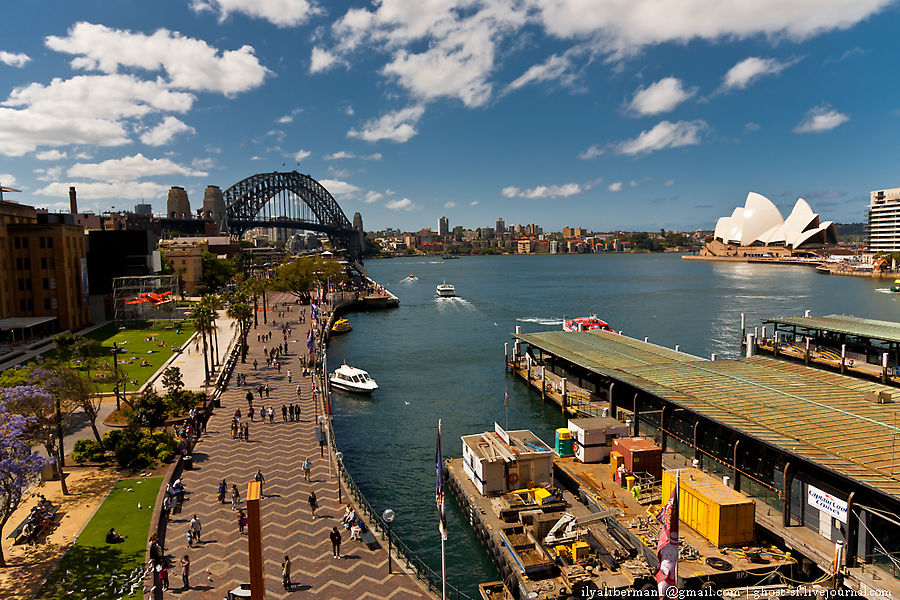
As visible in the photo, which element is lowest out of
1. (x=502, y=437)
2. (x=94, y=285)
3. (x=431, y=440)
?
(x=431, y=440)

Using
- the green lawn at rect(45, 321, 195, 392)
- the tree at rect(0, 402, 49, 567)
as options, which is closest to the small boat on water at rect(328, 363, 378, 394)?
the green lawn at rect(45, 321, 195, 392)

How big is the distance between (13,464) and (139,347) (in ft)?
143

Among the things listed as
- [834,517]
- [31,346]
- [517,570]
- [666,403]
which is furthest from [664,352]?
[31,346]

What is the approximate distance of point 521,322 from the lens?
3543 inches

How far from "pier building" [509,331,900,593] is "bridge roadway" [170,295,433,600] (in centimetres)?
1403

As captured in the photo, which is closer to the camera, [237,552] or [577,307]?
[237,552]

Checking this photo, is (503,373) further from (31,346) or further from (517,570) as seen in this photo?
(31,346)

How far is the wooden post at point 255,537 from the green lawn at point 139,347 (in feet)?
96.7

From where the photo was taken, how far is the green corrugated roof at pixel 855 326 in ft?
134

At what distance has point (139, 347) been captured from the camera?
5875 cm

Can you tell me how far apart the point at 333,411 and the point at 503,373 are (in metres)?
19.4

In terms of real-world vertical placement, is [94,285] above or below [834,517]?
above

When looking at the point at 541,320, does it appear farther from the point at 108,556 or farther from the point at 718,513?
the point at 108,556

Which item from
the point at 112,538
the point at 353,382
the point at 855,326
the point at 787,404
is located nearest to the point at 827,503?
the point at 787,404
